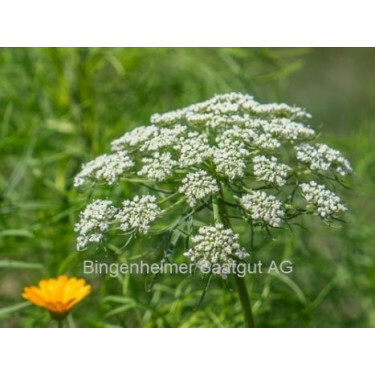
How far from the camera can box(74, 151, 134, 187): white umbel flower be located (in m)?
0.95

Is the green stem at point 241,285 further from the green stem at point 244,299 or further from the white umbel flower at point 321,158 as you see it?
the white umbel flower at point 321,158

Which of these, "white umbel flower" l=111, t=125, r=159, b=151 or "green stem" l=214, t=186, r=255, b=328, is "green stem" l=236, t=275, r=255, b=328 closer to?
"green stem" l=214, t=186, r=255, b=328

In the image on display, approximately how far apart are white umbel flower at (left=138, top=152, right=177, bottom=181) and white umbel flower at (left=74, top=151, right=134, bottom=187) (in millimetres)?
38

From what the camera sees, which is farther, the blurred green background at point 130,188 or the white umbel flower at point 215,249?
the blurred green background at point 130,188

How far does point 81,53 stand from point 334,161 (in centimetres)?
75

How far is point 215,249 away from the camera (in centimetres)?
84

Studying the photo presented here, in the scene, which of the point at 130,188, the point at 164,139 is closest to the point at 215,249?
the point at 164,139

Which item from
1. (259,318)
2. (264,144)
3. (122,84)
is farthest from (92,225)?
(122,84)

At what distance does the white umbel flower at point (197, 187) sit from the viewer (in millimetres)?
874

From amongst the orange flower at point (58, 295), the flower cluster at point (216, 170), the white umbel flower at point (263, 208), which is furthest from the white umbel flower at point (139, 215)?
the orange flower at point (58, 295)

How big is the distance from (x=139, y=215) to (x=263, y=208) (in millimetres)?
152

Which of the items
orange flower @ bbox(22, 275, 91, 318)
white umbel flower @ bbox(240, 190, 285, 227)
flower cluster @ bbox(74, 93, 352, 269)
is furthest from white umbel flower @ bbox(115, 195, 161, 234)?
orange flower @ bbox(22, 275, 91, 318)

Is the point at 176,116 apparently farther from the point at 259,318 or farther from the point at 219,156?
the point at 259,318

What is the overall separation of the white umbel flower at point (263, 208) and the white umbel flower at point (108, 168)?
18 cm
